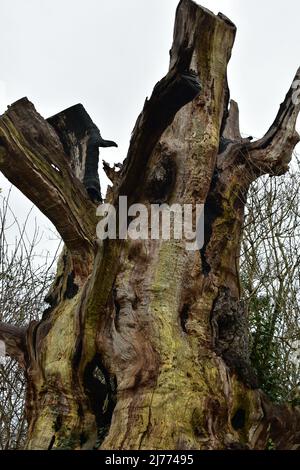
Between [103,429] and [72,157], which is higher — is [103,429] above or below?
below

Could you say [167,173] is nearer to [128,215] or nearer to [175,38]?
[128,215]

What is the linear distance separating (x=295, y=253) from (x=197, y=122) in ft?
15.9

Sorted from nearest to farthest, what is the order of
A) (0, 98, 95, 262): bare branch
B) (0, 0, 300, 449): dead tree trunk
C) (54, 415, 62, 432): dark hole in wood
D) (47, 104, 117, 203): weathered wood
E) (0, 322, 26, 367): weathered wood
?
(0, 0, 300, 449): dead tree trunk → (54, 415, 62, 432): dark hole in wood → (0, 98, 95, 262): bare branch → (0, 322, 26, 367): weathered wood → (47, 104, 117, 203): weathered wood

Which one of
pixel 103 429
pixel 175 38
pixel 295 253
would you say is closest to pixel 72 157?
pixel 175 38

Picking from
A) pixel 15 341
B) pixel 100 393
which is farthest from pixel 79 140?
pixel 100 393

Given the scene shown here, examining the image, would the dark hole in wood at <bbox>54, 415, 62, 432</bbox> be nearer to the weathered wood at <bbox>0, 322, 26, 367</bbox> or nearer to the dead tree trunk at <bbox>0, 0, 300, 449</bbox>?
the dead tree trunk at <bbox>0, 0, 300, 449</bbox>

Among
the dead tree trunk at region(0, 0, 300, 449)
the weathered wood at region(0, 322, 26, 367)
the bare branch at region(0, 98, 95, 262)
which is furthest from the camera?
the weathered wood at region(0, 322, 26, 367)

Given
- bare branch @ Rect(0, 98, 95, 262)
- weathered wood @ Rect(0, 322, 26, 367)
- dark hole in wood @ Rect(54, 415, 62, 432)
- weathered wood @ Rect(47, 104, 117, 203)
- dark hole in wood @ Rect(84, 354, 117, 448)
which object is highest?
weathered wood @ Rect(47, 104, 117, 203)

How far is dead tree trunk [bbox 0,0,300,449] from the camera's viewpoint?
424 cm

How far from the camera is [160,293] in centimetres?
475

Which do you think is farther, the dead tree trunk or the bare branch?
the bare branch

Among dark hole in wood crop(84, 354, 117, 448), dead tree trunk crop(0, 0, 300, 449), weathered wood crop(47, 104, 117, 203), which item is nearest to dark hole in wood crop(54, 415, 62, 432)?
dead tree trunk crop(0, 0, 300, 449)

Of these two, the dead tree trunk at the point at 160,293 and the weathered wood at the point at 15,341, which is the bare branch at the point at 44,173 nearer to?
the dead tree trunk at the point at 160,293
